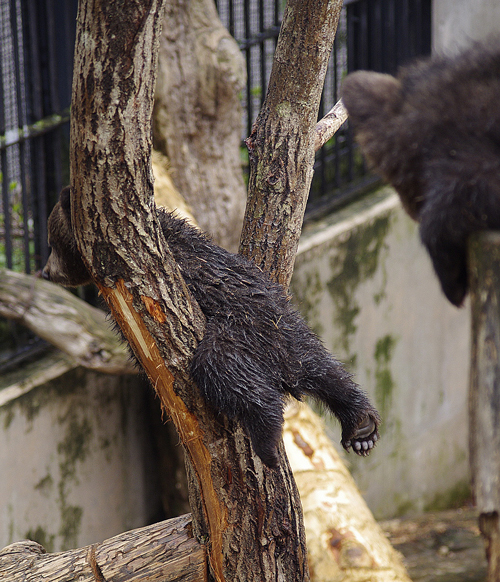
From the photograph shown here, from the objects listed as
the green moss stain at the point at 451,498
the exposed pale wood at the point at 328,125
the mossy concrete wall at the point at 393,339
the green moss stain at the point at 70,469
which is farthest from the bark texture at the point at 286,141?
the green moss stain at the point at 451,498

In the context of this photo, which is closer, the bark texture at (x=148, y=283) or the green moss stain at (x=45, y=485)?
the bark texture at (x=148, y=283)

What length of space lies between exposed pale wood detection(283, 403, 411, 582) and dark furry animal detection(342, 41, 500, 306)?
1.42 meters

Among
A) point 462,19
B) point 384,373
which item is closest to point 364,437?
point 384,373

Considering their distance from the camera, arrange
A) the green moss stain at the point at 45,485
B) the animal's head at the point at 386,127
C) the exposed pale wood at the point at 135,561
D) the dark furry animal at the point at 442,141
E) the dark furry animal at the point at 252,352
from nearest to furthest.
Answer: the dark furry animal at the point at 442,141 < the dark furry animal at the point at 252,352 < the exposed pale wood at the point at 135,561 < the animal's head at the point at 386,127 < the green moss stain at the point at 45,485

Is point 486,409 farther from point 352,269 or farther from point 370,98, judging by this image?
point 352,269

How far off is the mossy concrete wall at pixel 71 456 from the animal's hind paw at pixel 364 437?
1.99 meters

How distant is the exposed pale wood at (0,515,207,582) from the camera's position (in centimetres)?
221

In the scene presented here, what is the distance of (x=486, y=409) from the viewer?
34.2 inches

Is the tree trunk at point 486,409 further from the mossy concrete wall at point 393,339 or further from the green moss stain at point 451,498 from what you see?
the green moss stain at point 451,498

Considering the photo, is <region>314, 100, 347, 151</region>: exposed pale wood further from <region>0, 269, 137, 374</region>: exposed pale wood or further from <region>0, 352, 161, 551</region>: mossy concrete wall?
<region>0, 352, 161, 551</region>: mossy concrete wall

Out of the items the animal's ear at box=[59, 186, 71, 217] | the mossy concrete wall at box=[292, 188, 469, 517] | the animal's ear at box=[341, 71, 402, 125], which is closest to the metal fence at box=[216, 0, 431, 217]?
the mossy concrete wall at box=[292, 188, 469, 517]

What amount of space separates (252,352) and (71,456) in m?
2.13

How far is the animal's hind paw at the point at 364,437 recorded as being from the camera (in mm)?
2307

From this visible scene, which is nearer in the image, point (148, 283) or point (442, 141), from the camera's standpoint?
point (148, 283)
